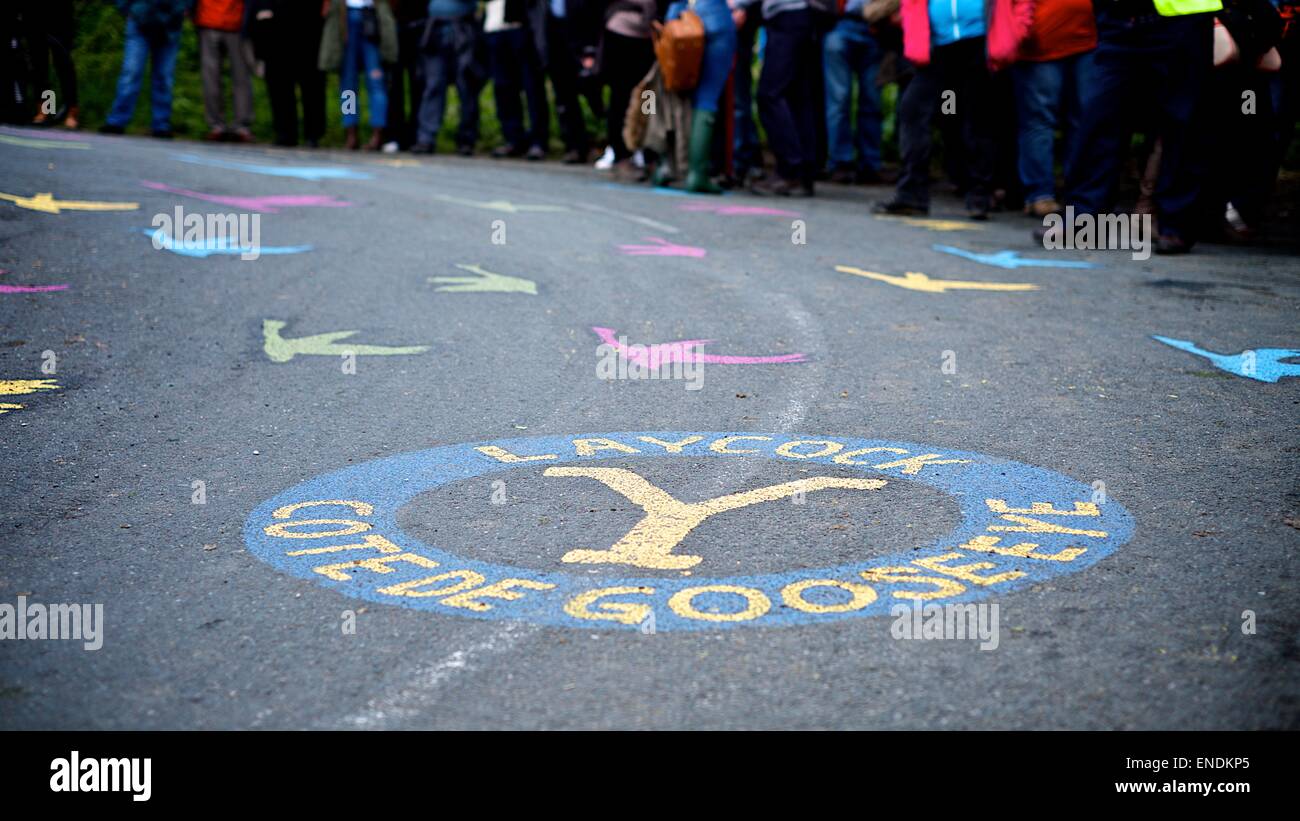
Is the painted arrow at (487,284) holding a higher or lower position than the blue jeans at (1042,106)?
lower

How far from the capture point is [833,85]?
14.1 m

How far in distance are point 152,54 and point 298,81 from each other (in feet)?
5.85

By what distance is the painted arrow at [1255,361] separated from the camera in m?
6.24

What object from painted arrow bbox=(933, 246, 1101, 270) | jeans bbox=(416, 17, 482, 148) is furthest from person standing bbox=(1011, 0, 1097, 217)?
jeans bbox=(416, 17, 482, 148)

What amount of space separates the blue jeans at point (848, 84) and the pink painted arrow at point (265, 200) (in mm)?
5276

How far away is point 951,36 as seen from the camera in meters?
10.8

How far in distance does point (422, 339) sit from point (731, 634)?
12.6ft

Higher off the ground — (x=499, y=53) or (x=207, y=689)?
(x=499, y=53)

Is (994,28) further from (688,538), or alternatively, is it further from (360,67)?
(360,67)

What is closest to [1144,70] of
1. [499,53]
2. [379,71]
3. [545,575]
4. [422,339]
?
[422,339]

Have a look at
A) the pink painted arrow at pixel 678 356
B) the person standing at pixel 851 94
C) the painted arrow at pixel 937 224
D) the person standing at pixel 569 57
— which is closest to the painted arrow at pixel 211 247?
the pink painted arrow at pixel 678 356

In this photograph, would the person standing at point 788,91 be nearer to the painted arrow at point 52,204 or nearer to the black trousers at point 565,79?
the black trousers at point 565,79

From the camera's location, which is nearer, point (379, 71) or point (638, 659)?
point (638, 659)
